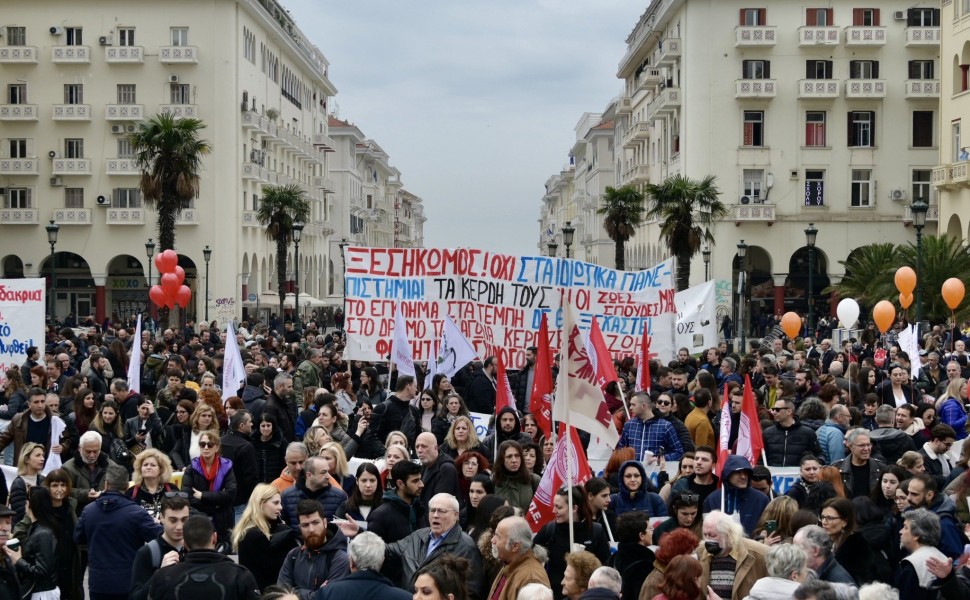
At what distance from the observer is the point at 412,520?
9859 mm

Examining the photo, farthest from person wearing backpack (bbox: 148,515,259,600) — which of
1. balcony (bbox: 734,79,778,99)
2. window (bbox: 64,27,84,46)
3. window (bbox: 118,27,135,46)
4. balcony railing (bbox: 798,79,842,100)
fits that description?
window (bbox: 64,27,84,46)

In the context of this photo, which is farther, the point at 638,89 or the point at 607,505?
the point at 638,89

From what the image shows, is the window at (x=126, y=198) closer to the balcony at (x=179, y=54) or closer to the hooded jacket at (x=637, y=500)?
the balcony at (x=179, y=54)

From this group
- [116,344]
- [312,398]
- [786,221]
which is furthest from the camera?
[786,221]

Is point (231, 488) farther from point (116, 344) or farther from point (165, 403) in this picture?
point (116, 344)

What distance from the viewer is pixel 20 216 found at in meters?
62.1

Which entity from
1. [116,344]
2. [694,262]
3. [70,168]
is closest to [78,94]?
[70,168]

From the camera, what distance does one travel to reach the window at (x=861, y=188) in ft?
194

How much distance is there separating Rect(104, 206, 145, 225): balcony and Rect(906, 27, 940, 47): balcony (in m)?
35.7

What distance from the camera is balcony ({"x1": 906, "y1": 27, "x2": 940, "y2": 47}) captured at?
58469 mm

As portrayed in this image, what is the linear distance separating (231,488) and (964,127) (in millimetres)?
43920

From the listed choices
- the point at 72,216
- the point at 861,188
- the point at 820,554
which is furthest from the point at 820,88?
the point at 820,554

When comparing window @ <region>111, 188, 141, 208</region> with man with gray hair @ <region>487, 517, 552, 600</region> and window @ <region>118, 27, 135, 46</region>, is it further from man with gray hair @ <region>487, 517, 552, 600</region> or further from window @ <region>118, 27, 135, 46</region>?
man with gray hair @ <region>487, 517, 552, 600</region>

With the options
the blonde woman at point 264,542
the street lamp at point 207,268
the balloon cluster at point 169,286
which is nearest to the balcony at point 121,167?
the street lamp at point 207,268
